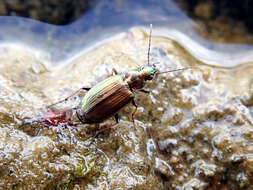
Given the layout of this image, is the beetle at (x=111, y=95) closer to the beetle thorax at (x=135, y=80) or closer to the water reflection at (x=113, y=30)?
the beetle thorax at (x=135, y=80)

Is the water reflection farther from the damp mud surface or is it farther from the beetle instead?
the beetle

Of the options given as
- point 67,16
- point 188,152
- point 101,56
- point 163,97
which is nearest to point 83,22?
point 67,16

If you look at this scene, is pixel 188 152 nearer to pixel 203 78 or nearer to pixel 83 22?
pixel 203 78

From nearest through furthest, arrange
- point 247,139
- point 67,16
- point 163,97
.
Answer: point 247,139, point 163,97, point 67,16

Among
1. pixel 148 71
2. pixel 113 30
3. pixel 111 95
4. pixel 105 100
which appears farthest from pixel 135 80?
pixel 113 30

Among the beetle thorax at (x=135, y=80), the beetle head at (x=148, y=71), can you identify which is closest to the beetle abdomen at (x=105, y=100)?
the beetle thorax at (x=135, y=80)

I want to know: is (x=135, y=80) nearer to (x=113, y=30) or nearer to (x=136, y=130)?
(x=136, y=130)

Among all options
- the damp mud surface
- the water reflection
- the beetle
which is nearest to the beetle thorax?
the beetle
